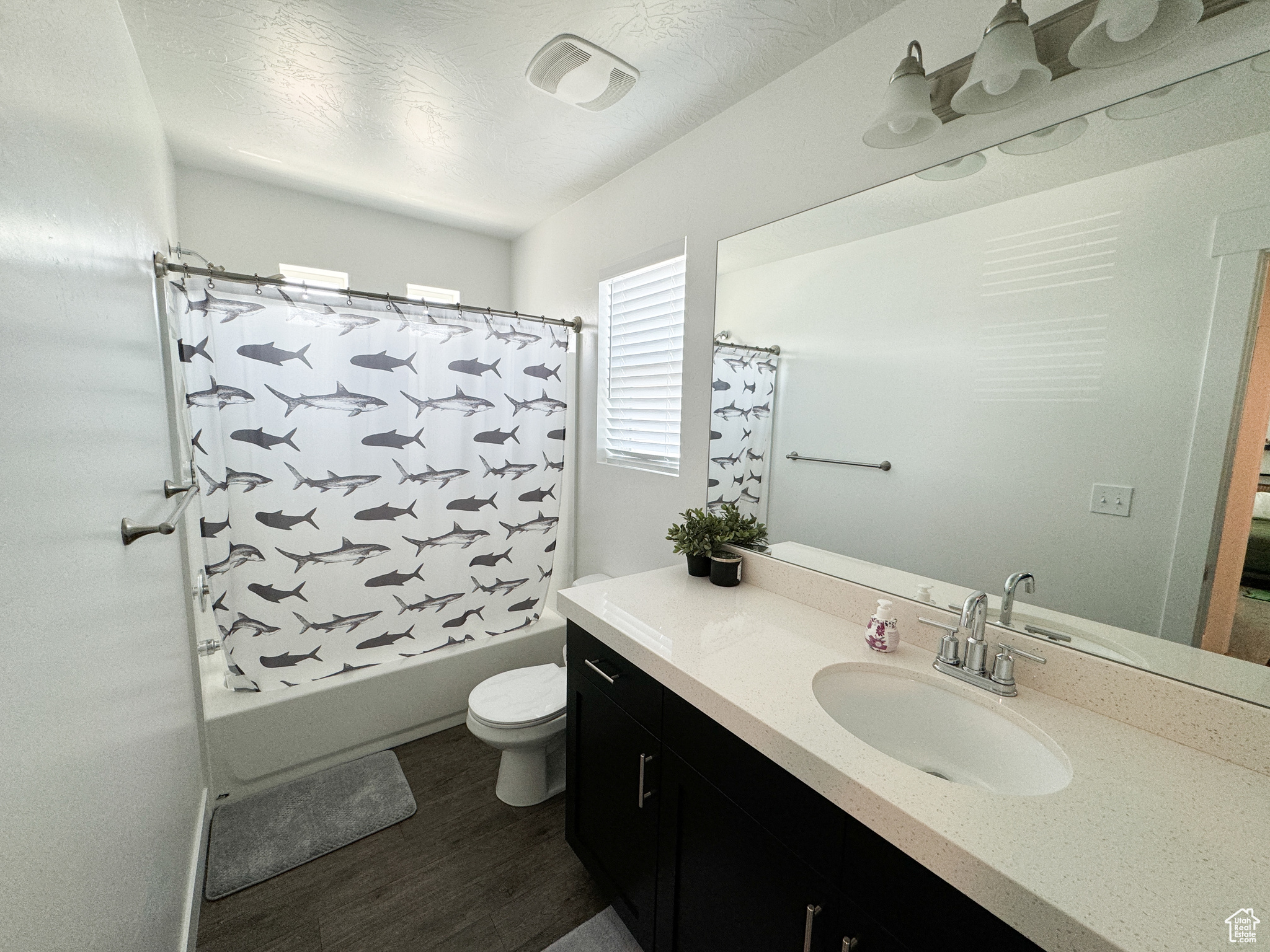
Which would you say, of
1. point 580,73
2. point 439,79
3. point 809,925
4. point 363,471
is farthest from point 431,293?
point 809,925

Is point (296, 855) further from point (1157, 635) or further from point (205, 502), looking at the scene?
point (1157, 635)

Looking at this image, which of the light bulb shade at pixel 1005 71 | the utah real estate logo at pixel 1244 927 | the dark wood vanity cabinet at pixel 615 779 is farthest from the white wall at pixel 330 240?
the utah real estate logo at pixel 1244 927

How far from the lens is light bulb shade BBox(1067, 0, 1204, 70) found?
0.83 metres

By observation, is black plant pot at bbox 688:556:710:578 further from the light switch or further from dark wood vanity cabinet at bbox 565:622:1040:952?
the light switch

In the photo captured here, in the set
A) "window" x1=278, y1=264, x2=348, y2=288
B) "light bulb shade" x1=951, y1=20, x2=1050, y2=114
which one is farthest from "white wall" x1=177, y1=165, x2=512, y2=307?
"light bulb shade" x1=951, y1=20, x2=1050, y2=114

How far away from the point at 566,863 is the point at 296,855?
2.84ft

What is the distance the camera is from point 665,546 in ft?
6.68

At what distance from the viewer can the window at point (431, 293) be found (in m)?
2.76

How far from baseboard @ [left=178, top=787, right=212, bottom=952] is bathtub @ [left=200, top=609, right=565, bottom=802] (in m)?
0.15

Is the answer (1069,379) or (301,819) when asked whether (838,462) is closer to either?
(1069,379)

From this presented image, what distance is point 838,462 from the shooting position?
4.72ft

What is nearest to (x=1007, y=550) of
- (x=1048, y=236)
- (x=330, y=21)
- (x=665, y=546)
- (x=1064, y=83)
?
(x=1048, y=236)

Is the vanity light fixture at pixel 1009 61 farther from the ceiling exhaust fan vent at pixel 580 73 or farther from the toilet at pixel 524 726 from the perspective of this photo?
the toilet at pixel 524 726

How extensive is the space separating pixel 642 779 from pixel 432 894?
2.84 feet
